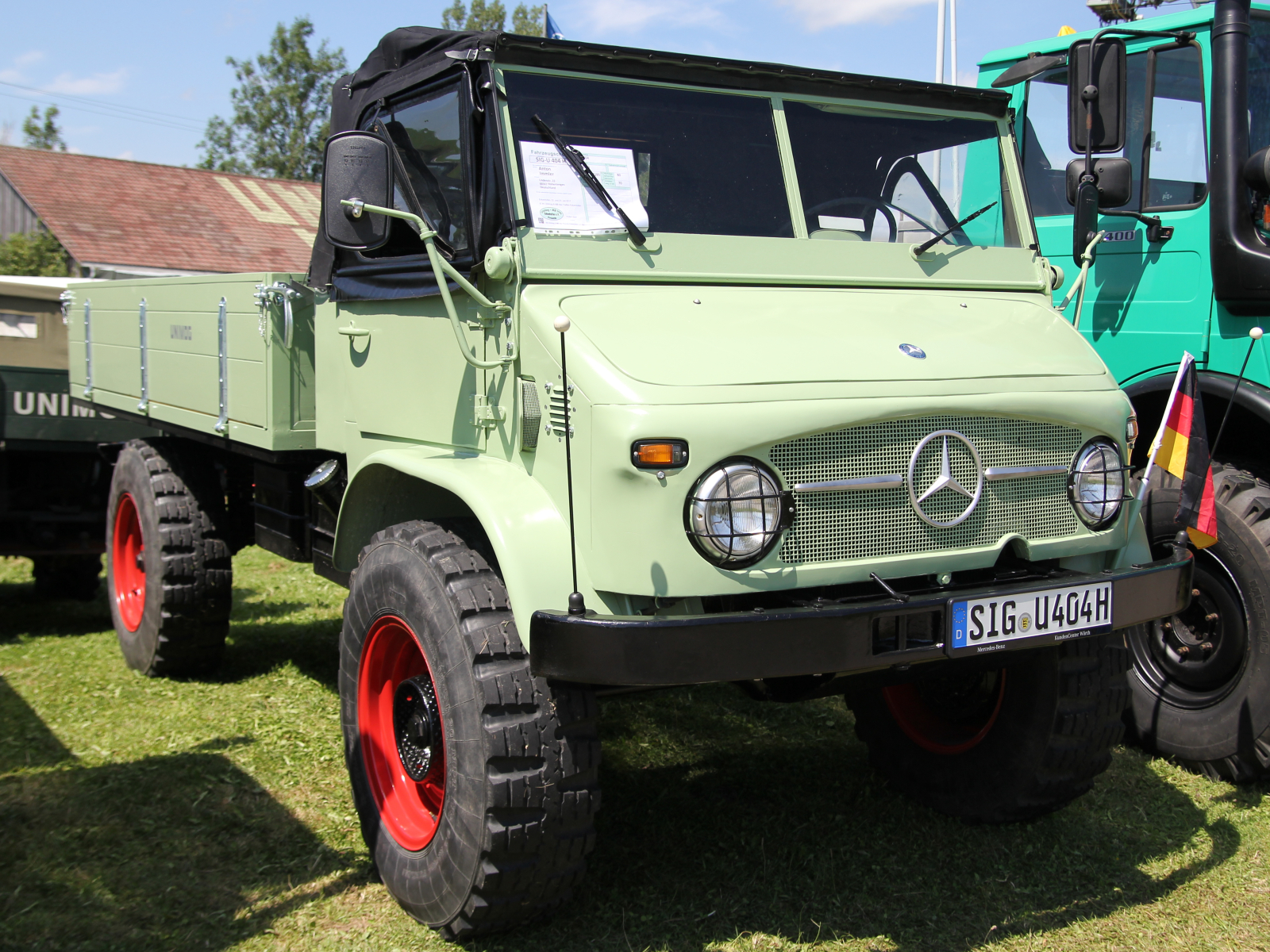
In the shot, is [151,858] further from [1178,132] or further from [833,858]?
[1178,132]

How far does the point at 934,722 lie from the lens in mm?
4320

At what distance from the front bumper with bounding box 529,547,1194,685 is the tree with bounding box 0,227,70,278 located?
2250cm

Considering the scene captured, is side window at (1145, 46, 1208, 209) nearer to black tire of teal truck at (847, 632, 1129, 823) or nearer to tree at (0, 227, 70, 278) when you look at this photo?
black tire of teal truck at (847, 632, 1129, 823)

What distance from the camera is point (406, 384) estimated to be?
3932mm

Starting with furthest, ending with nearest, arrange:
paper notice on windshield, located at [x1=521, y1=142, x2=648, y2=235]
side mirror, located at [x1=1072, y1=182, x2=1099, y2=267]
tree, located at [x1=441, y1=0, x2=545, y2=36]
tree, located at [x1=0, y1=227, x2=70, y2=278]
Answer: tree, located at [x1=441, y1=0, x2=545, y2=36]
tree, located at [x1=0, y1=227, x2=70, y2=278]
side mirror, located at [x1=1072, y1=182, x2=1099, y2=267]
paper notice on windshield, located at [x1=521, y1=142, x2=648, y2=235]

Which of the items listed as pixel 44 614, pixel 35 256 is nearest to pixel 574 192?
pixel 44 614

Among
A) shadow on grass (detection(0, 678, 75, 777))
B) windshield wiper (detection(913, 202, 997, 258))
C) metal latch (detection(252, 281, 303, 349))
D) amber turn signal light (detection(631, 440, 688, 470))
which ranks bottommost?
shadow on grass (detection(0, 678, 75, 777))

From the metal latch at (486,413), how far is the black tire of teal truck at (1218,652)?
2.95 meters

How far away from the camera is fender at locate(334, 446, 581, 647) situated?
286 cm

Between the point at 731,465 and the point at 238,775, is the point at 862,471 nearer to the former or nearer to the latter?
the point at 731,465

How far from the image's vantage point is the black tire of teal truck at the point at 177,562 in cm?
557

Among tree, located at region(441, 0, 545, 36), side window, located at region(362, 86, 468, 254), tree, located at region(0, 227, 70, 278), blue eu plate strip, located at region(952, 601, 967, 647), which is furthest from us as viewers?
tree, located at region(441, 0, 545, 36)

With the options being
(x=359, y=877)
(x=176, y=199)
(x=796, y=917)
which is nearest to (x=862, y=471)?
(x=796, y=917)

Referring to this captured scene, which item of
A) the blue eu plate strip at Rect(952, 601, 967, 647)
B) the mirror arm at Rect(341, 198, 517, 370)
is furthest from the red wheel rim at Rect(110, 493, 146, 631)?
the blue eu plate strip at Rect(952, 601, 967, 647)
